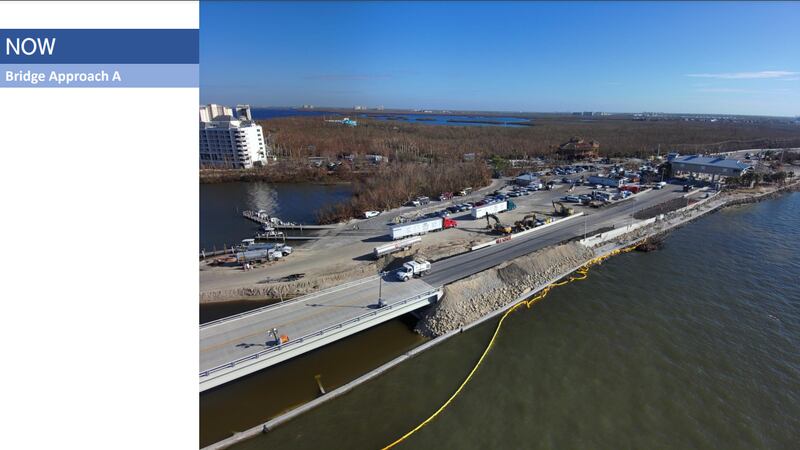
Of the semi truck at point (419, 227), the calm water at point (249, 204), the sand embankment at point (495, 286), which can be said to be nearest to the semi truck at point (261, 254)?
the calm water at point (249, 204)

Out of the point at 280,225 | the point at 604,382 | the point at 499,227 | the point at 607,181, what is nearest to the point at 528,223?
the point at 499,227

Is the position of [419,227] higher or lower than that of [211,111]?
lower

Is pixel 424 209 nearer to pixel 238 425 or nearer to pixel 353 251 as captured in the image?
pixel 353 251

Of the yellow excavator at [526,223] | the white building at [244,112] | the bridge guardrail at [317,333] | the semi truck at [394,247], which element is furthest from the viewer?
the white building at [244,112]

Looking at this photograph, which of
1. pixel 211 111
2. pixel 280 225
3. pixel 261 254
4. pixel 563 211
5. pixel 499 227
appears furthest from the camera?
pixel 211 111

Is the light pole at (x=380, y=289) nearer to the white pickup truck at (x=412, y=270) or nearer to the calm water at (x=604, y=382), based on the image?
the white pickup truck at (x=412, y=270)

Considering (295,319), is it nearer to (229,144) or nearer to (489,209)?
(489,209)

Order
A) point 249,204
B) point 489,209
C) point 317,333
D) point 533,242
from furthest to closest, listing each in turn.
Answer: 1. point 249,204
2. point 489,209
3. point 533,242
4. point 317,333
